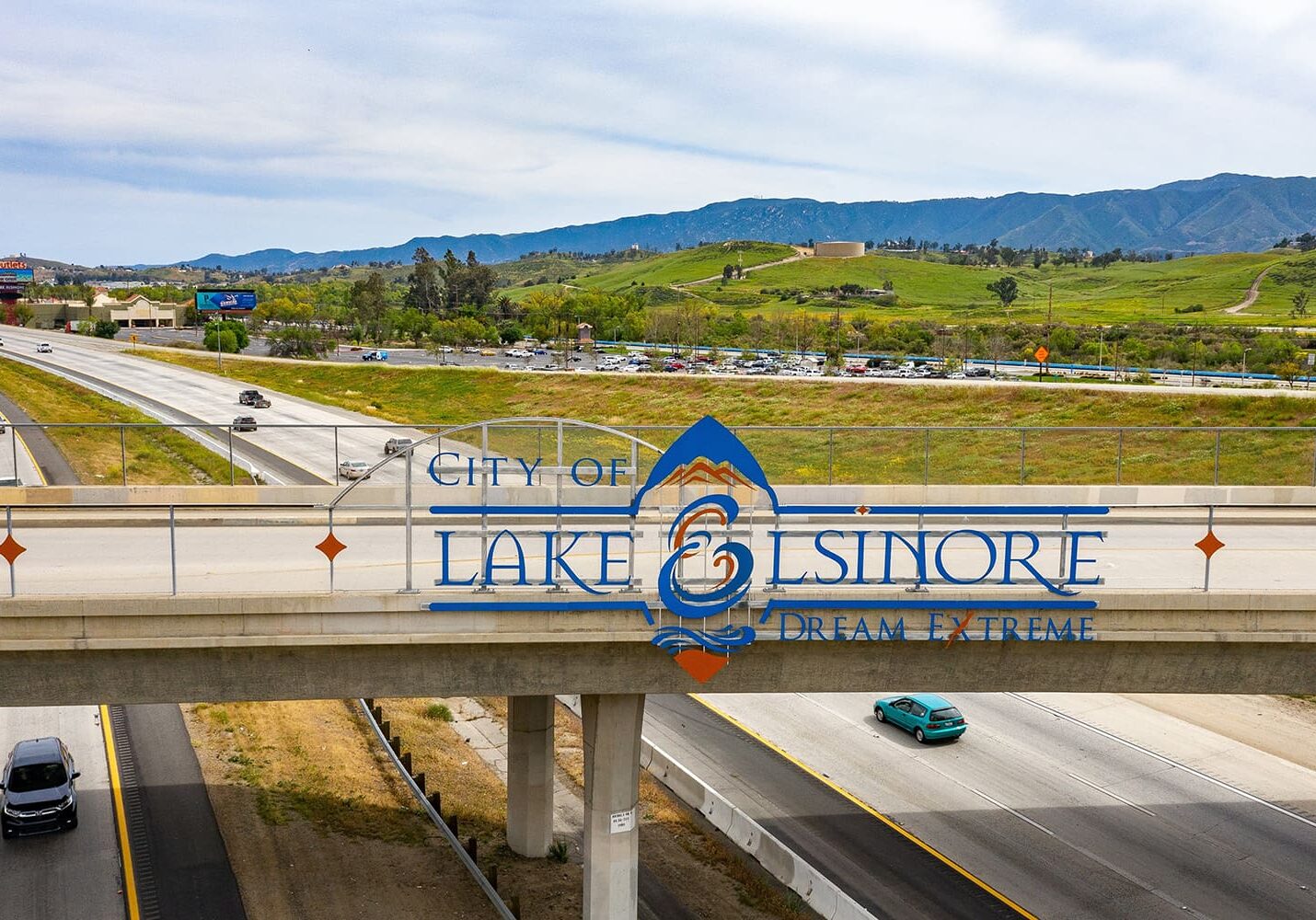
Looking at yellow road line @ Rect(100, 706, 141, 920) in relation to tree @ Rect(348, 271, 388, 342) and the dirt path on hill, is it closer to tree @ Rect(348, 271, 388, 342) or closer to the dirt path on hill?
tree @ Rect(348, 271, 388, 342)

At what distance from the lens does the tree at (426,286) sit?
6870 inches

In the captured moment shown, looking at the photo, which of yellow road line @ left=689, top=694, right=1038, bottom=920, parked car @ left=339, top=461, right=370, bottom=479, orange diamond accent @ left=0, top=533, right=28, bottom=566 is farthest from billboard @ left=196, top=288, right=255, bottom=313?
orange diamond accent @ left=0, top=533, right=28, bottom=566

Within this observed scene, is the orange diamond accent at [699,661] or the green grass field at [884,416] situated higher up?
the green grass field at [884,416]

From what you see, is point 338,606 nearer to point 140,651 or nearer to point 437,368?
point 140,651

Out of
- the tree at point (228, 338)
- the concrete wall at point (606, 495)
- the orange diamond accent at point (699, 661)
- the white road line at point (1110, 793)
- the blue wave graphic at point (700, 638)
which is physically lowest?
the white road line at point (1110, 793)

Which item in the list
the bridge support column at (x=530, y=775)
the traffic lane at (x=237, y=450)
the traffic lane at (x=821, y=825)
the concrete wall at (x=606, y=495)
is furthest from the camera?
the traffic lane at (x=237, y=450)

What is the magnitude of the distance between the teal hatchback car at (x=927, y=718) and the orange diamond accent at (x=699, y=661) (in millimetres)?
14316

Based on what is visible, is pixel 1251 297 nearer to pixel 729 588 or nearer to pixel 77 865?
pixel 729 588

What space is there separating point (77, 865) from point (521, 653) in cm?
1233

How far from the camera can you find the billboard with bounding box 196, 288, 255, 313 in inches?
5965

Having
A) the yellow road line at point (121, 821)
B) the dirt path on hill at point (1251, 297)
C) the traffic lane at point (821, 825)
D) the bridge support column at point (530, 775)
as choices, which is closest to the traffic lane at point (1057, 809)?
the traffic lane at point (821, 825)

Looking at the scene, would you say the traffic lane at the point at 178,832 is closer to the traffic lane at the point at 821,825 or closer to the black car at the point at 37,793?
the black car at the point at 37,793

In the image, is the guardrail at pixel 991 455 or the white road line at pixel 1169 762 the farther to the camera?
the guardrail at pixel 991 455

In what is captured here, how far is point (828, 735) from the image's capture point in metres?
30.9
